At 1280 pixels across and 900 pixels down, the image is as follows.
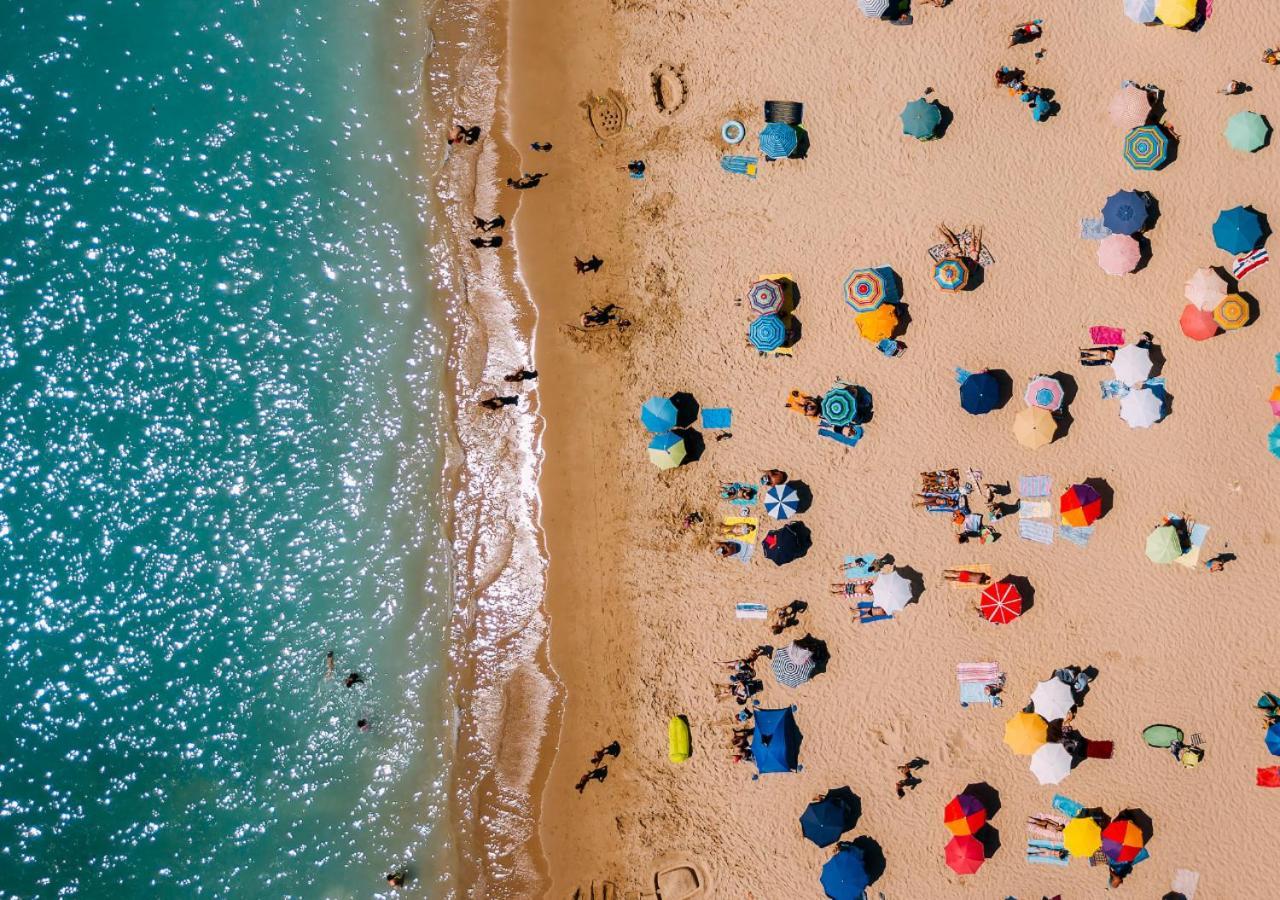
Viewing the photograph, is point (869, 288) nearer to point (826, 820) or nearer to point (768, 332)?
point (768, 332)

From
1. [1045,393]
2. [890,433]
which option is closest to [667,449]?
[890,433]

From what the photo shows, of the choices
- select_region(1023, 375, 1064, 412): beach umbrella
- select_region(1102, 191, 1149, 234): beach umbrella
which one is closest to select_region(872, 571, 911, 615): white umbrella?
select_region(1023, 375, 1064, 412): beach umbrella

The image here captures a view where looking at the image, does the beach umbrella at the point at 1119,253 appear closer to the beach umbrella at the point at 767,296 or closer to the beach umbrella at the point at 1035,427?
the beach umbrella at the point at 1035,427

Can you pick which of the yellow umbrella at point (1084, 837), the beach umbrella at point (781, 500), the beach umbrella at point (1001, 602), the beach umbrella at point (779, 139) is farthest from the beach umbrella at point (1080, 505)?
the beach umbrella at point (779, 139)

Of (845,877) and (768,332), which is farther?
(768,332)

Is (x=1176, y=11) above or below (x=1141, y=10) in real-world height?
below

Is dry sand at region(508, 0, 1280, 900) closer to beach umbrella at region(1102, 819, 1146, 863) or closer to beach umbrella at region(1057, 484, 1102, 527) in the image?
beach umbrella at region(1102, 819, 1146, 863)

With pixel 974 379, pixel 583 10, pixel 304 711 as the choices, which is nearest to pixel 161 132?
pixel 583 10
